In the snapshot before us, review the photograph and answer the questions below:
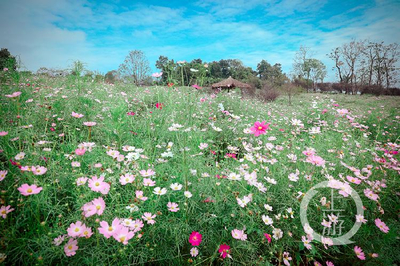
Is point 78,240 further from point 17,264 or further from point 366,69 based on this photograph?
point 366,69

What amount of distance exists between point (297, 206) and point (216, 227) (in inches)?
22.9

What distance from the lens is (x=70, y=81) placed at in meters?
3.67

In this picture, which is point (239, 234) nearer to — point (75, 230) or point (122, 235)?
point (122, 235)

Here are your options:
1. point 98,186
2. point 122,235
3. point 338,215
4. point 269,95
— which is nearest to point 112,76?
point 98,186

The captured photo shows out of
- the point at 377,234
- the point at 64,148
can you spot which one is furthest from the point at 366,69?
the point at 64,148

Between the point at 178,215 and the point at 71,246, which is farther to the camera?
the point at 178,215

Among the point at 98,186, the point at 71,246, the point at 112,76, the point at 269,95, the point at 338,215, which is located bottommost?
the point at 338,215

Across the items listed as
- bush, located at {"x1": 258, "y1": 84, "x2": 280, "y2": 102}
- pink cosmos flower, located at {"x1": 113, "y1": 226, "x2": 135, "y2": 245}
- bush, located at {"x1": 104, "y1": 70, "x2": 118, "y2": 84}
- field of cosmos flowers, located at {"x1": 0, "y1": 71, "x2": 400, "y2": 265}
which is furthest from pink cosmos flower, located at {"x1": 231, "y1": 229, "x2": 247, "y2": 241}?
bush, located at {"x1": 258, "y1": 84, "x2": 280, "y2": 102}

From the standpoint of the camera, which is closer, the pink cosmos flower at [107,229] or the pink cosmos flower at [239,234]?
the pink cosmos flower at [107,229]

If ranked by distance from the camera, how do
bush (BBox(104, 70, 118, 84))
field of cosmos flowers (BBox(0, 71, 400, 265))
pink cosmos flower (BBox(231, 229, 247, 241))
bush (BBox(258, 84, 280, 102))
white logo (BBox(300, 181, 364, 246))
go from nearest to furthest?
field of cosmos flowers (BBox(0, 71, 400, 265)) < pink cosmos flower (BBox(231, 229, 247, 241)) < white logo (BBox(300, 181, 364, 246)) < bush (BBox(104, 70, 118, 84)) < bush (BBox(258, 84, 280, 102))

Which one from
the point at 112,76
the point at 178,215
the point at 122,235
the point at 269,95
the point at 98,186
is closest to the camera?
the point at 122,235

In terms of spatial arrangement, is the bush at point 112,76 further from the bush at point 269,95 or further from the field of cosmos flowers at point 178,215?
the bush at point 269,95

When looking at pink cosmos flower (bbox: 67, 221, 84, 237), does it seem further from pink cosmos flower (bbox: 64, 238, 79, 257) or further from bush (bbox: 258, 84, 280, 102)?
bush (bbox: 258, 84, 280, 102)

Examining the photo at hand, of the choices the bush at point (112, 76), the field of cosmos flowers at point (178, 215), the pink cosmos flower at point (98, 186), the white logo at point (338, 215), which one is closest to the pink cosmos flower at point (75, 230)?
the field of cosmos flowers at point (178, 215)
